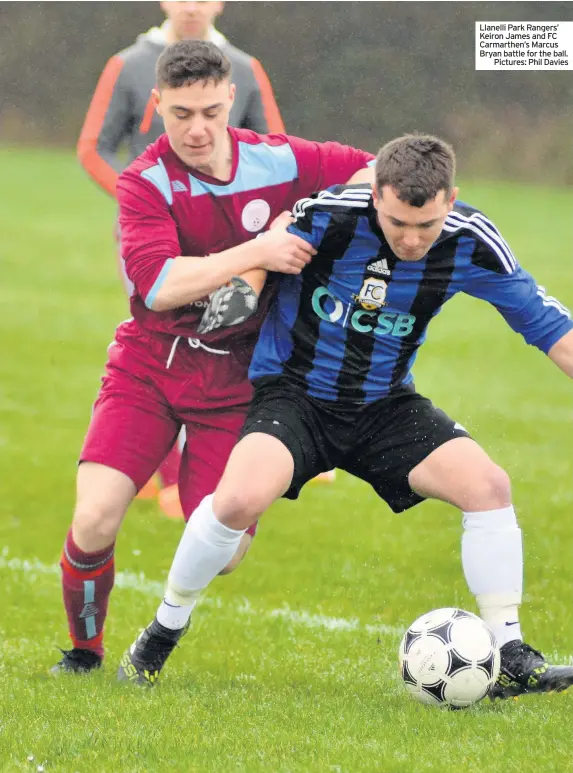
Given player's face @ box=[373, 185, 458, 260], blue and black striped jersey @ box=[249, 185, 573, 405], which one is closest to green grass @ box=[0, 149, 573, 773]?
blue and black striped jersey @ box=[249, 185, 573, 405]

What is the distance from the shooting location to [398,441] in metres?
4.01

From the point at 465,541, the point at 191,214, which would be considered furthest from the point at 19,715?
the point at 191,214

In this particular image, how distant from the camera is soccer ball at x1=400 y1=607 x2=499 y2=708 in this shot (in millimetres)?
3611

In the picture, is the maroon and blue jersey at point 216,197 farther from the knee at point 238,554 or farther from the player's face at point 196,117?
the knee at point 238,554

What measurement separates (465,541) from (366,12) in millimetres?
5202

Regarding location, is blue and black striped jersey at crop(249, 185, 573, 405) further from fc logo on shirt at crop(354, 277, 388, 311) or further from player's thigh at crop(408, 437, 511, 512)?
player's thigh at crop(408, 437, 511, 512)

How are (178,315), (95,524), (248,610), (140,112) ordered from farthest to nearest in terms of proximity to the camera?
(140,112) < (248,610) < (178,315) < (95,524)

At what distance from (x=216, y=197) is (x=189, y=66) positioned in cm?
44

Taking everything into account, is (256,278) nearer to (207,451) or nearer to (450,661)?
(207,451)

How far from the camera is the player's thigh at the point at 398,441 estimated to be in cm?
398

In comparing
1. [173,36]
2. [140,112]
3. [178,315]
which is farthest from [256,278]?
[140,112]

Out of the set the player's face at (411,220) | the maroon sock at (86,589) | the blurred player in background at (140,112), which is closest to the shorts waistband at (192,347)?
the maroon sock at (86,589)

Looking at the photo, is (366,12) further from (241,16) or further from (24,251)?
(24,251)

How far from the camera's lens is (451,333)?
12.8m
